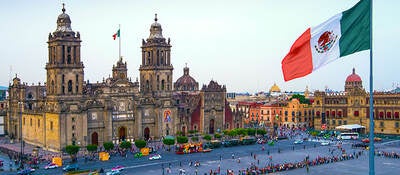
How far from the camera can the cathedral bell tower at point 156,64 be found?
329 ft

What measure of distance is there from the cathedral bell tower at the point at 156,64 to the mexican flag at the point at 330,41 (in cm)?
7921

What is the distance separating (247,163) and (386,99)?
50228 mm

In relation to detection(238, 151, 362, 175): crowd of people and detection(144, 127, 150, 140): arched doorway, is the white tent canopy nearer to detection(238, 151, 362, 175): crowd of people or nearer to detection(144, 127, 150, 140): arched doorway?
detection(238, 151, 362, 175): crowd of people

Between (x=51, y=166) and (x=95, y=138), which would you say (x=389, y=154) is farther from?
(x=51, y=166)

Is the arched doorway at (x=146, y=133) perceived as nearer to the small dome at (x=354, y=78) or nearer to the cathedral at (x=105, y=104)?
the cathedral at (x=105, y=104)

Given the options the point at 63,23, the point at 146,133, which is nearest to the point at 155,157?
the point at 146,133

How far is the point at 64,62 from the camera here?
85.3 metres

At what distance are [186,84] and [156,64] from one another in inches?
1359

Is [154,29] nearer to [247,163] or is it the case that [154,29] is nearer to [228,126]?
[228,126]

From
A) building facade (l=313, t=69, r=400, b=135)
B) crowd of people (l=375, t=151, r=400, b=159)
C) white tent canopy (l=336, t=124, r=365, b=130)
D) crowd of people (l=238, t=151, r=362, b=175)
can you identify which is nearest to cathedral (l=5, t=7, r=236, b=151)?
white tent canopy (l=336, t=124, r=365, b=130)

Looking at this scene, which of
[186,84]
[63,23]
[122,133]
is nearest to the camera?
[63,23]

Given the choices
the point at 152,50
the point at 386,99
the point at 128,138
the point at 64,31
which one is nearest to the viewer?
the point at 64,31

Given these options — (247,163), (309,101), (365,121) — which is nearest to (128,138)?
(247,163)

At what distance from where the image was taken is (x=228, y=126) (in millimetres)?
109750
